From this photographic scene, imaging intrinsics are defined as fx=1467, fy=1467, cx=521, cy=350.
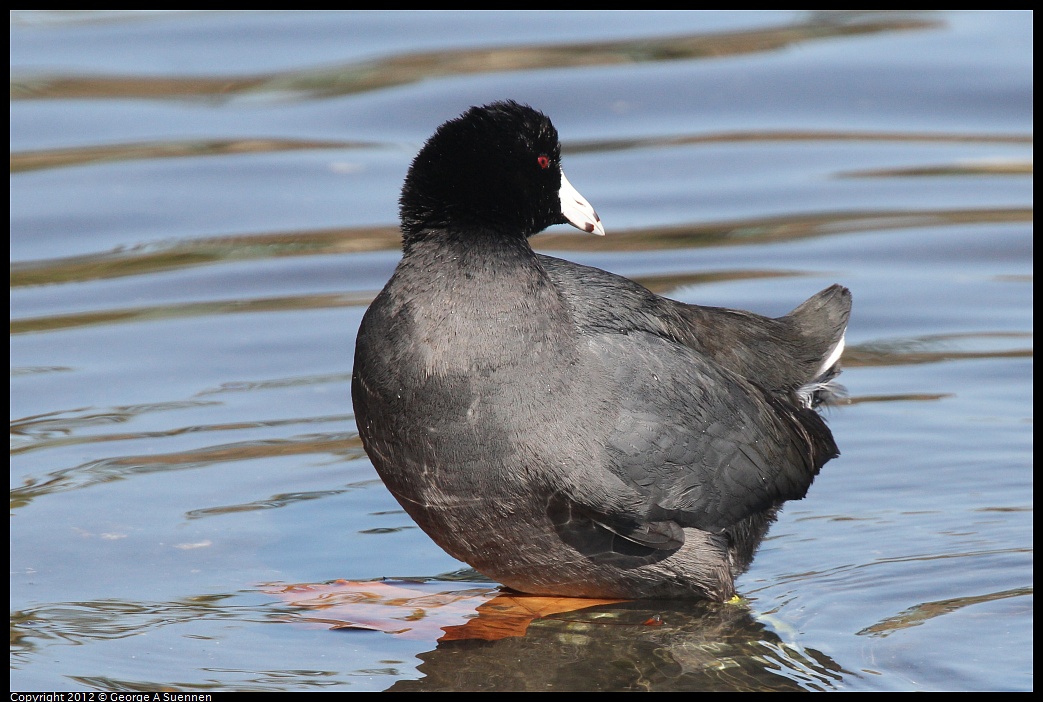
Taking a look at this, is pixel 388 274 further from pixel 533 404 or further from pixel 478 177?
pixel 533 404

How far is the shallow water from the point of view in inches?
175

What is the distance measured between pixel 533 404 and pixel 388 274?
3713 mm

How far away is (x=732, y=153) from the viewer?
9500 millimetres

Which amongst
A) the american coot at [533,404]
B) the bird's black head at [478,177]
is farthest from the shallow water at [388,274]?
the bird's black head at [478,177]

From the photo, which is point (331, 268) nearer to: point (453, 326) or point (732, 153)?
point (732, 153)

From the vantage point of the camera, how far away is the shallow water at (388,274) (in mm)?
4453

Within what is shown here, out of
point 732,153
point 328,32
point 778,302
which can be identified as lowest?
point 778,302

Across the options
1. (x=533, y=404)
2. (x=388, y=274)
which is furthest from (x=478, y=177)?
(x=388, y=274)

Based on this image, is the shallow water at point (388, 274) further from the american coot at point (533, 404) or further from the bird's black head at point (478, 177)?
the bird's black head at point (478, 177)

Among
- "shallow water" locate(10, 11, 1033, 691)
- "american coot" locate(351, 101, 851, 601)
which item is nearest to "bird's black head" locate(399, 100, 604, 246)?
"american coot" locate(351, 101, 851, 601)

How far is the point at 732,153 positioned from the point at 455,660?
5.76 m

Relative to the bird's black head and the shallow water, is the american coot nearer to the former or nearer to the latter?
the bird's black head

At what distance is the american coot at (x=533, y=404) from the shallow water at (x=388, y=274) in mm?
302

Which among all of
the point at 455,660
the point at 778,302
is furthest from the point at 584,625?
the point at 778,302
